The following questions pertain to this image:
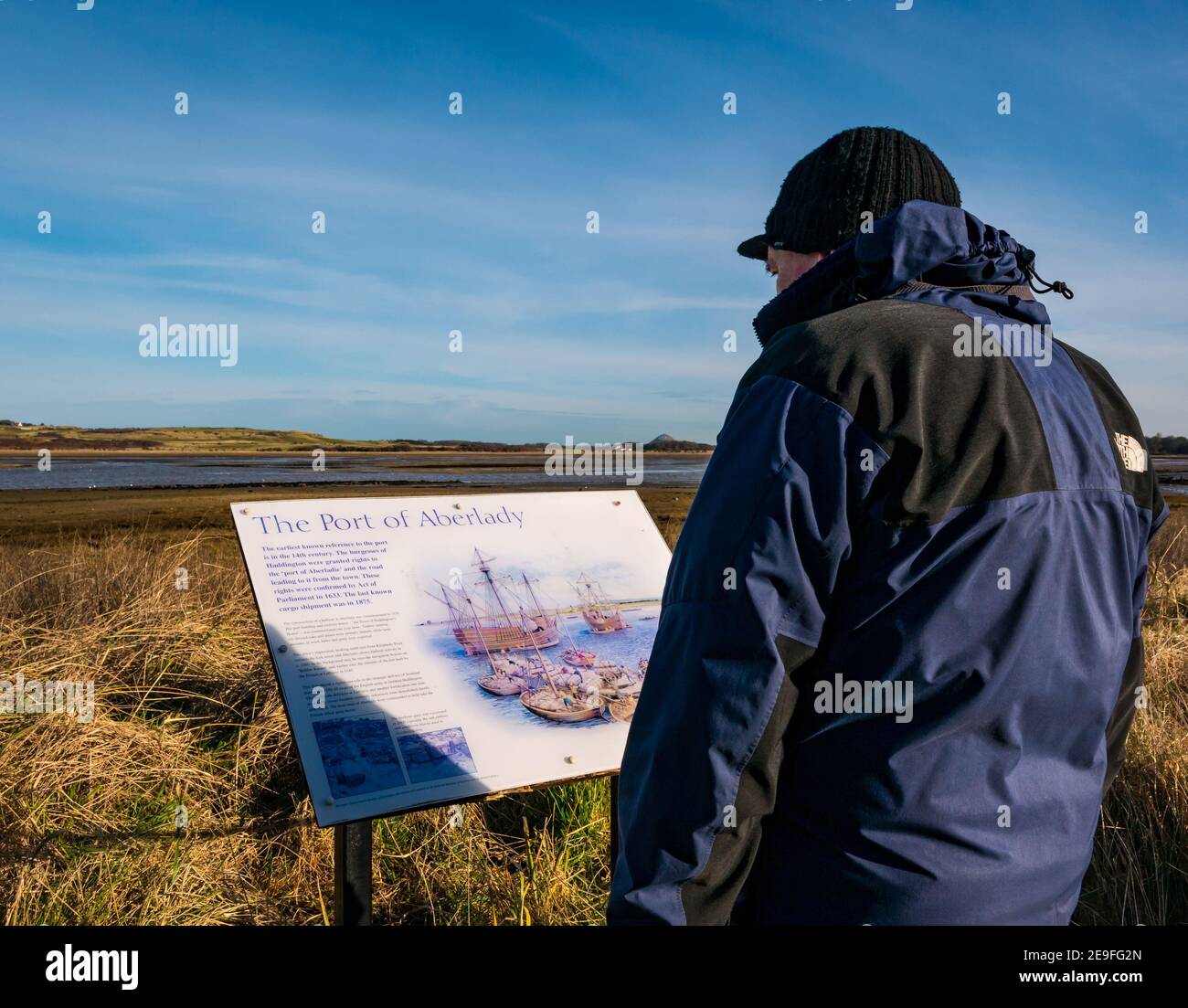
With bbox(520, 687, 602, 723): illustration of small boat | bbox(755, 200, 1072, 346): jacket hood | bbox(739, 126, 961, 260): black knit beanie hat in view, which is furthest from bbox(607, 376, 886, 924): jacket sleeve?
bbox(520, 687, 602, 723): illustration of small boat

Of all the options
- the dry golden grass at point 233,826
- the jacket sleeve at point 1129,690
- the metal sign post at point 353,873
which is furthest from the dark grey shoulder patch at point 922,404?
the dry golden grass at point 233,826

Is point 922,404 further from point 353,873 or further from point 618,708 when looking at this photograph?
point 353,873

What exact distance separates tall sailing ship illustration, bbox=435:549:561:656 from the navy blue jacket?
1.59 metres

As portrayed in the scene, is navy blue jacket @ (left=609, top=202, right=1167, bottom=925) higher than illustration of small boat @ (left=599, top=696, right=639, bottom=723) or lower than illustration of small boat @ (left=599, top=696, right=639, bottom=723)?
Result: higher

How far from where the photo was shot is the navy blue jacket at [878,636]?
138cm

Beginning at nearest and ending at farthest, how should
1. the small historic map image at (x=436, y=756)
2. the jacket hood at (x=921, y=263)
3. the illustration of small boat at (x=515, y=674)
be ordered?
the jacket hood at (x=921, y=263) → the small historic map image at (x=436, y=756) → the illustration of small boat at (x=515, y=674)

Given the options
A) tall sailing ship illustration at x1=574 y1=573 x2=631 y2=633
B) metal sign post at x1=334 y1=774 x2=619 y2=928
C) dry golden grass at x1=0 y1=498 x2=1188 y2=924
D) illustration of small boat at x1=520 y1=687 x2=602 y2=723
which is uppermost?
tall sailing ship illustration at x1=574 y1=573 x2=631 y2=633

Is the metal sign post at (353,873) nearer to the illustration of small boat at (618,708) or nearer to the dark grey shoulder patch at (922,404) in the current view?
the illustration of small boat at (618,708)

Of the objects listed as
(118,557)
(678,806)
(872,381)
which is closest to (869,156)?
(872,381)

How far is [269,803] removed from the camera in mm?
4254

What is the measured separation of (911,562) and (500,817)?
350 centimetres

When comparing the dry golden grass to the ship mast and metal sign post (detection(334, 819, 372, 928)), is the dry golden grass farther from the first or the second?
the ship mast

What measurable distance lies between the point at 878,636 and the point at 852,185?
1.02 meters

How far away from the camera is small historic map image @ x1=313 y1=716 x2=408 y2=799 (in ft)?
8.39
